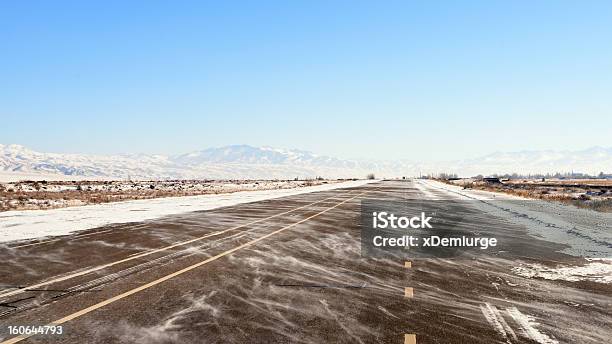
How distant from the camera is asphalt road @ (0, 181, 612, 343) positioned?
607 centimetres

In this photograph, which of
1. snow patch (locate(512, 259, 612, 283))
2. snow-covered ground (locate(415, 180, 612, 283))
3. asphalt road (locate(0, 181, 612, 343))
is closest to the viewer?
asphalt road (locate(0, 181, 612, 343))

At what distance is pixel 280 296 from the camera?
784 centimetres

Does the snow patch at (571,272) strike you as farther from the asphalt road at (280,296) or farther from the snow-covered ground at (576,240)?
the asphalt road at (280,296)

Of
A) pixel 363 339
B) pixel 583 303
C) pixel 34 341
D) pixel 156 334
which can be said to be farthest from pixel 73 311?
pixel 583 303

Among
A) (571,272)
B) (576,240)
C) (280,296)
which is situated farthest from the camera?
(576,240)

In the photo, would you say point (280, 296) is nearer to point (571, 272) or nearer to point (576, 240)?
point (571, 272)

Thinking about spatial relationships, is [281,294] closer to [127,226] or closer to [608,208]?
[127,226]

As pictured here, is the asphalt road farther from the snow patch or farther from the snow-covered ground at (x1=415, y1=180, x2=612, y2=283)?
the snow-covered ground at (x1=415, y1=180, x2=612, y2=283)

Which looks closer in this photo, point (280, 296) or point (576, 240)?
point (280, 296)

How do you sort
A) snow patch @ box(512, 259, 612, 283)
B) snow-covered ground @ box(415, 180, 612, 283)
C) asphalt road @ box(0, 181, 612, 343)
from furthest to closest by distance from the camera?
snow-covered ground @ box(415, 180, 612, 283) < snow patch @ box(512, 259, 612, 283) < asphalt road @ box(0, 181, 612, 343)

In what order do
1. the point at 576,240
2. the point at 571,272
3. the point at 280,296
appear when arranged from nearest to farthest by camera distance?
1. the point at 280,296
2. the point at 571,272
3. the point at 576,240

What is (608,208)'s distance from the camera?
30.9 metres

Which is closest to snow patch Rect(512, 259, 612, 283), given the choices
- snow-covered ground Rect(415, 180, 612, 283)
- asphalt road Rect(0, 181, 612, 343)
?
snow-covered ground Rect(415, 180, 612, 283)

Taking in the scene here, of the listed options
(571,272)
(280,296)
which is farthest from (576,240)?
(280,296)
